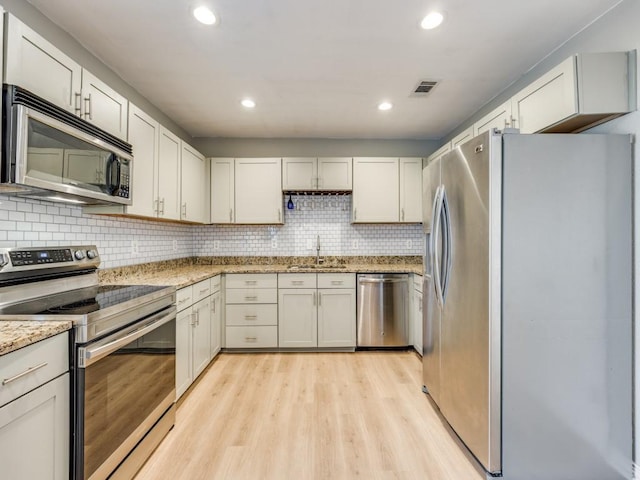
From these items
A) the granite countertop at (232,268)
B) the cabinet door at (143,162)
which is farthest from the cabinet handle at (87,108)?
the granite countertop at (232,268)

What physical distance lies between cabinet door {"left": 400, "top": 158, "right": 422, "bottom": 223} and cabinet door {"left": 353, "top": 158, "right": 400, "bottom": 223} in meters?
0.09

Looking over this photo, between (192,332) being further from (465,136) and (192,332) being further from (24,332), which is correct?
(465,136)

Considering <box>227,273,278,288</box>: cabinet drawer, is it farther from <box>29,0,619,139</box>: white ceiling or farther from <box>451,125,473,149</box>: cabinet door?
<box>451,125,473,149</box>: cabinet door

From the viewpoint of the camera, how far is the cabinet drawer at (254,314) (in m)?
3.42

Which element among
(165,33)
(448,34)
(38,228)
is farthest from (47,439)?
(448,34)

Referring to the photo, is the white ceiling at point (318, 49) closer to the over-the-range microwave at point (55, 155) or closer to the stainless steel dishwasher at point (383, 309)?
the over-the-range microwave at point (55, 155)

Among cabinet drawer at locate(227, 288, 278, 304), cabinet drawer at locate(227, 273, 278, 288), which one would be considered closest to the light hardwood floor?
cabinet drawer at locate(227, 288, 278, 304)

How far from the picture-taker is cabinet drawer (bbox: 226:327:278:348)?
342 centimetres

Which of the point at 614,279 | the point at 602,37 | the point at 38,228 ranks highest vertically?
the point at 602,37

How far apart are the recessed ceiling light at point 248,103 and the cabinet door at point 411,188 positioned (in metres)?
1.82

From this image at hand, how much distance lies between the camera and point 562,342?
1617mm

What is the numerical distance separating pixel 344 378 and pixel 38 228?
2.45 m

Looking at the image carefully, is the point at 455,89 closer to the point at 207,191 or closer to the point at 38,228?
the point at 207,191

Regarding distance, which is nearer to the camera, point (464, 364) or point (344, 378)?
point (464, 364)
